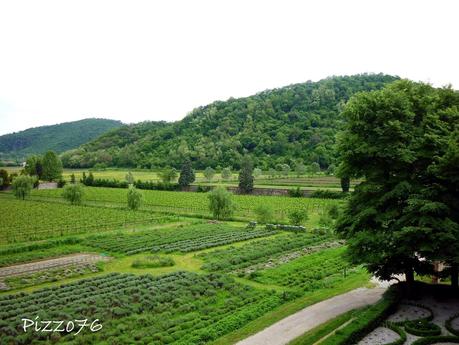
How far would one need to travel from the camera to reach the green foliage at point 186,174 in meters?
117

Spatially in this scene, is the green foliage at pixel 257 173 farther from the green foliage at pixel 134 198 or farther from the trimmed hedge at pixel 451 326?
the trimmed hedge at pixel 451 326

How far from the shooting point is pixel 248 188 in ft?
352

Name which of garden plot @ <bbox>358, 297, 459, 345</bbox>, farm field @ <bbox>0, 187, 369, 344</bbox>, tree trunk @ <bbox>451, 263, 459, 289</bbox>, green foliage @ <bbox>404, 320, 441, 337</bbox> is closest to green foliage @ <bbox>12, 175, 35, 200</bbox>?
farm field @ <bbox>0, 187, 369, 344</bbox>

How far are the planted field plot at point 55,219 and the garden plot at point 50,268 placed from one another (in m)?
13.3

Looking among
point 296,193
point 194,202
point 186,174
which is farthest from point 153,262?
point 186,174

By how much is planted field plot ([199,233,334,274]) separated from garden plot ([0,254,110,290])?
1112cm

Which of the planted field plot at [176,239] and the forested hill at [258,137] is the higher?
the forested hill at [258,137]

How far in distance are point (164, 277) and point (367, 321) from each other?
1881 cm

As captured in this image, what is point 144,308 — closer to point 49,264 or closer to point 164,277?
point 164,277

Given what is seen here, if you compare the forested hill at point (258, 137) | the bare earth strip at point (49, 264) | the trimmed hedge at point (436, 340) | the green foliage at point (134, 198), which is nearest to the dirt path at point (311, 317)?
the trimmed hedge at point (436, 340)

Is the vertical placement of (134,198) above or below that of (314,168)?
below

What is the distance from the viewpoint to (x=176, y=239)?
53250 mm

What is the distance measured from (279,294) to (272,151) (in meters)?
134

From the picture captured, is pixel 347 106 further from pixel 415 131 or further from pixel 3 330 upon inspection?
pixel 3 330
